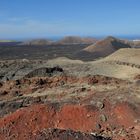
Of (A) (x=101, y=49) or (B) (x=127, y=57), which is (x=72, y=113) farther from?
(A) (x=101, y=49)

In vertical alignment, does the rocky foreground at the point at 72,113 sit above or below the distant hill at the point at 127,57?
above

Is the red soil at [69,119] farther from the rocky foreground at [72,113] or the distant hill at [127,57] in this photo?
the distant hill at [127,57]

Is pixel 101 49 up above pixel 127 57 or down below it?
below

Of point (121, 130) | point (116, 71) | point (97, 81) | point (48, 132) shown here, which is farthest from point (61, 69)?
point (48, 132)

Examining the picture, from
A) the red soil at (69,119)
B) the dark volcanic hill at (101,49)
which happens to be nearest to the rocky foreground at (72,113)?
the red soil at (69,119)

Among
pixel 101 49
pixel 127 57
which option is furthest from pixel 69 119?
pixel 101 49

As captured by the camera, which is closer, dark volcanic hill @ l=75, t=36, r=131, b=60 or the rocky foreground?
the rocky foreground

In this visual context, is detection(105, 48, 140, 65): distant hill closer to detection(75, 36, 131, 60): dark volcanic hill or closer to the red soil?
the red soil

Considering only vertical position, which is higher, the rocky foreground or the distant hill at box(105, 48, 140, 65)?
the rocky foreground

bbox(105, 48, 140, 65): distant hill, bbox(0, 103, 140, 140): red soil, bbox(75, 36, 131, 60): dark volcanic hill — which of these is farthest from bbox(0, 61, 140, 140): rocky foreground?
bbox(75, 36, 131, 60): dark volcanic hill

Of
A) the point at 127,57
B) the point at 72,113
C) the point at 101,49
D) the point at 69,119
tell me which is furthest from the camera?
the point at 101,49

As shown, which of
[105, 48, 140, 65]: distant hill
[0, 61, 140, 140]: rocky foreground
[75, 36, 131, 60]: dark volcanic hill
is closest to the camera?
[0, 61, 140, 140]: rocky foreground

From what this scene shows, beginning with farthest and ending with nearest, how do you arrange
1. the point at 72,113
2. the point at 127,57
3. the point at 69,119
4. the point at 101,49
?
the point at 101,49
the point at 127,57
the point at 72,113
the point at 69,119
